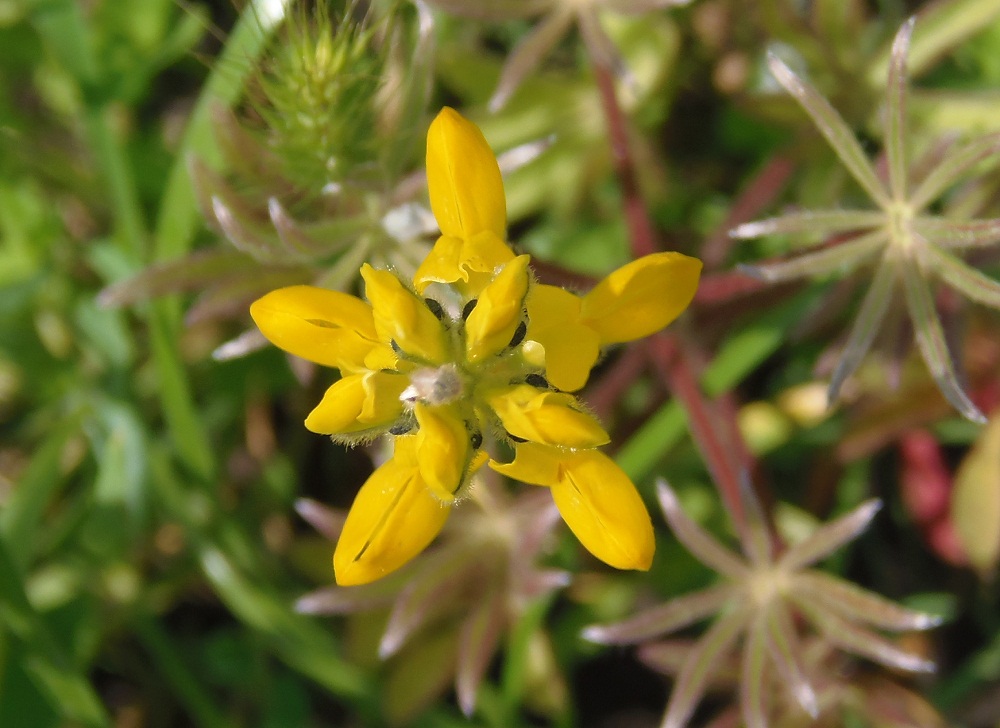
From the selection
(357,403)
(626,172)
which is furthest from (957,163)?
(357,403)

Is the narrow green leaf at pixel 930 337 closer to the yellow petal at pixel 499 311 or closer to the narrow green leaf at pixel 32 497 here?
the yellow petal at pixel 499 311

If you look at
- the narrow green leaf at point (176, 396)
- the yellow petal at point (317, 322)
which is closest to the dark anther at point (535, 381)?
the yellow petal at point (317, 322)

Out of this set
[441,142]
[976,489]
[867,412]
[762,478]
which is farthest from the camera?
[867,412]

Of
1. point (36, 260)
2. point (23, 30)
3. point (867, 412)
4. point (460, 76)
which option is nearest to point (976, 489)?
point (867, 412)

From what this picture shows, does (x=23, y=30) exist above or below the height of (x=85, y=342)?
above

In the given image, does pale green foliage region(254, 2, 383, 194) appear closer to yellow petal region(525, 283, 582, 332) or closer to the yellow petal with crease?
yellow petal region(525, 283, 582, 332)

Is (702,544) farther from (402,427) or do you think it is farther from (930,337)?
(402,427)

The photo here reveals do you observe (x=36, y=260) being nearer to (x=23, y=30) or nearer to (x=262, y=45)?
(x=23, y=30)
